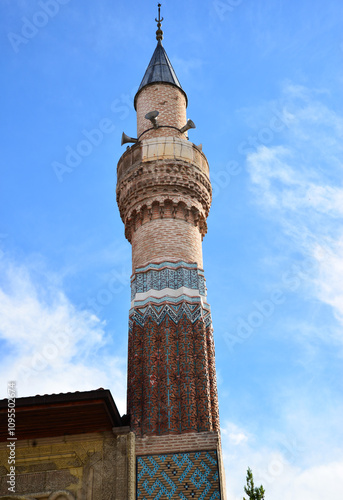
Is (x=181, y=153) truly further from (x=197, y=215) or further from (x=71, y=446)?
(x=71, y=446)

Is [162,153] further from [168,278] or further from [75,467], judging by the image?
[75,467]

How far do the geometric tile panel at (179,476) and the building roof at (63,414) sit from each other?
659mm

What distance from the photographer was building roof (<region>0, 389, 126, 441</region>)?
6.62 metres

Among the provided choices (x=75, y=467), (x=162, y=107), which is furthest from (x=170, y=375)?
(x=162, y=107)

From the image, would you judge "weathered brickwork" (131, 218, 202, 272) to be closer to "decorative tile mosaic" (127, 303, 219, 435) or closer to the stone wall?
"decorative tile mosaic" (127, 303, 219, 435)

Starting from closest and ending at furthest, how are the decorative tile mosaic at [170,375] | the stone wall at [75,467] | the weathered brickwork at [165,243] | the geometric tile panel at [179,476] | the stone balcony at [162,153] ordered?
1. the stone wall at [75,467]
2. the geometric tile panel at [179,476]
3. the decorative tile mosaic at [170,375]
4. the weathered brickwork at [165,243]
5. the stone balcony at [162,153]

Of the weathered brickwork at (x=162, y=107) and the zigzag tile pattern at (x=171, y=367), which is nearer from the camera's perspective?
the zigzag tile pattern at (x=171, y=367)

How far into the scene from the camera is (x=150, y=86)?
11734mm

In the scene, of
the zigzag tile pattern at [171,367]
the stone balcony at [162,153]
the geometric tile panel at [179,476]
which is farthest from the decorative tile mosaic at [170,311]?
the stone balcony at [162,153]

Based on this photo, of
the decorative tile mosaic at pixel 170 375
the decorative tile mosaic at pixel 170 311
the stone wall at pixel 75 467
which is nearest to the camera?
the stone wall at pixel 75 467

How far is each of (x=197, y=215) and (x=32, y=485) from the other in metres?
5.07

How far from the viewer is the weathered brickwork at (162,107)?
10.9 metres

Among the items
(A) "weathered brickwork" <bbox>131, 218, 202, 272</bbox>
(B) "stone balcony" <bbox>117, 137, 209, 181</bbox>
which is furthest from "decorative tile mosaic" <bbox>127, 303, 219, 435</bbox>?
(B) "stone balcony" <bbox>117, 137, 209, 181</bbox>

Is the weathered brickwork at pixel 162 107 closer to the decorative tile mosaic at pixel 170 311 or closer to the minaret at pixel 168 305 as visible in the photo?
the minaret at pixel 168 305
